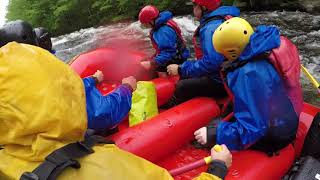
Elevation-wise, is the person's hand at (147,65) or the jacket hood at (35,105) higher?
the jacket hood at (35,105)

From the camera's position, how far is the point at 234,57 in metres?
2.79

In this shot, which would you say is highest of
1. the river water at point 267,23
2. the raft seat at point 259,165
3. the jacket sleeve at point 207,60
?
the jacket sleeve at point 207,60

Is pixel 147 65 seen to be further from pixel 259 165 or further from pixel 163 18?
pixel 259 165

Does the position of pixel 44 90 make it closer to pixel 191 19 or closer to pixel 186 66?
pixel 186 66

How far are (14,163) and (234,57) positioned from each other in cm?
166

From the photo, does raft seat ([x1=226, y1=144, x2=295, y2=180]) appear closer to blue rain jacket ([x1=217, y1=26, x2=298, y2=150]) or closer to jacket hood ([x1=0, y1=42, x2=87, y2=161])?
blue rain jacket ([x1=217, y1=26, x2=298, y2=150])

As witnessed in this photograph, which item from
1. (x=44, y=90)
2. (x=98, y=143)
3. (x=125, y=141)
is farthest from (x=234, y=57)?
(x=44, y=90)

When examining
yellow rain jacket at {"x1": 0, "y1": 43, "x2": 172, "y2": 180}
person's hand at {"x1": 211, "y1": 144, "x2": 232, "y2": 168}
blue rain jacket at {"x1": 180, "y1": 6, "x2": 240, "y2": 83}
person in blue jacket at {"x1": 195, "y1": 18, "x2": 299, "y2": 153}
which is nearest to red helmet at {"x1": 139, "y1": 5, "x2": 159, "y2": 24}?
blue rain jacket at {"x1": 180, "y1": 6, "x2": 240, "y2": 83}

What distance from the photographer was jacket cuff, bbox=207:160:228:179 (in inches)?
83.8

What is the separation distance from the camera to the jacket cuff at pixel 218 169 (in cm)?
213

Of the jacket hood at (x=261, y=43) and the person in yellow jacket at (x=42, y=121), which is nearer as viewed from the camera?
the person in yellow jacket at (x=42, y=121)

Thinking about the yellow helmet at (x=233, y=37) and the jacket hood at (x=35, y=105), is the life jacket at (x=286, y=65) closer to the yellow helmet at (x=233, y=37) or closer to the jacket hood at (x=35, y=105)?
the yellow helmet at (x=233, y=37)

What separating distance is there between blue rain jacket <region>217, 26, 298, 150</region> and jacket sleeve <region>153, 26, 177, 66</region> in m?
2.31

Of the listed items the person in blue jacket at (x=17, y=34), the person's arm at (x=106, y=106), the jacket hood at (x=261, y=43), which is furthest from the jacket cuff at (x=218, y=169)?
the person in blue jacket at (x=17, y=34)
